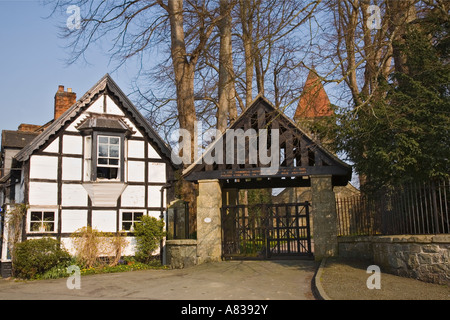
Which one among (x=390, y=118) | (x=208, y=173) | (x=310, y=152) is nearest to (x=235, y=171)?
(x=208, y=173)

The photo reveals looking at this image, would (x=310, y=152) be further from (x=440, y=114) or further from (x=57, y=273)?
(x=57, y=273)

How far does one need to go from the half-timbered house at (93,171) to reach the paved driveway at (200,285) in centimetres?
319

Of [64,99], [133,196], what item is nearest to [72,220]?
[133,196]

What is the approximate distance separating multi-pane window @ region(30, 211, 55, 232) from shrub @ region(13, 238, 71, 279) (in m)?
1.05

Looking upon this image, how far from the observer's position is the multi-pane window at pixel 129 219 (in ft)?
62.5

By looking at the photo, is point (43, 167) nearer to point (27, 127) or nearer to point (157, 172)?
point (157, 172)

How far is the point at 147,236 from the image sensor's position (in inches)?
731

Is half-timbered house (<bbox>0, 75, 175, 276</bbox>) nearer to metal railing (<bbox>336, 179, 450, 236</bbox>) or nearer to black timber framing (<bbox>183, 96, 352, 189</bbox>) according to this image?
black timber framing (<bbox>183, 96, 352, 189</bbox>)

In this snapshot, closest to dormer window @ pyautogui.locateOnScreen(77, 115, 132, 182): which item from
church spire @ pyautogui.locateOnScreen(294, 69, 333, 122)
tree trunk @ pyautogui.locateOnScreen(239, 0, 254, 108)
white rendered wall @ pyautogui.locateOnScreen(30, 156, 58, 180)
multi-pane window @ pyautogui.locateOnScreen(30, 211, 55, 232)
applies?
white rendered wall @ pyautogui.locateOnScreen(30, 156, 58, 180)

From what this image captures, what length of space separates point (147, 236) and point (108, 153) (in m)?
3.84

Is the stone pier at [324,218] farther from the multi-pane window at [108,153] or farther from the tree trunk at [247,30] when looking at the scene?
the multi-pane window at [108,153]

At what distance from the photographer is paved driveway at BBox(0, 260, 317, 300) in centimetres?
1052

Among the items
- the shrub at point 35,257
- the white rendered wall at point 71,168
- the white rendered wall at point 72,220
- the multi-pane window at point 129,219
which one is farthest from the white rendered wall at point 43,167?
the multi-pane window at point 129,219
